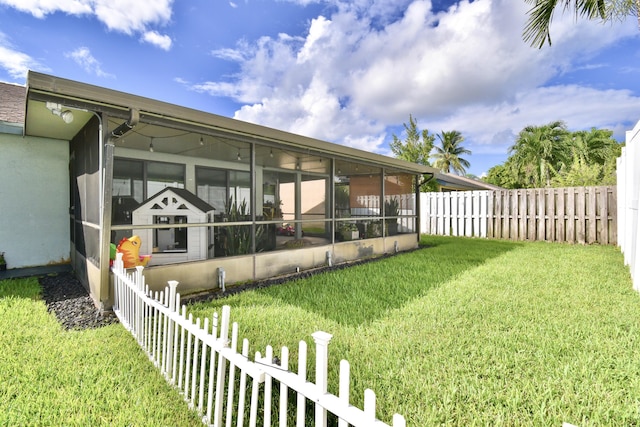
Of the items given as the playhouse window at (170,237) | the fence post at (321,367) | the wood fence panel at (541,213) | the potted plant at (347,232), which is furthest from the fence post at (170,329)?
the wood fence panel at (541,213)

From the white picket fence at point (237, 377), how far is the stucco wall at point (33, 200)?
400 centimetres

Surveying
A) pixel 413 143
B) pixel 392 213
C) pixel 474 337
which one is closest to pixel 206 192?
pixel 392 213

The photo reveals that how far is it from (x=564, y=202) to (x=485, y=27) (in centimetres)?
640

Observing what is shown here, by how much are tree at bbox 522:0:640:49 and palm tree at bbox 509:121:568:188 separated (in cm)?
1753

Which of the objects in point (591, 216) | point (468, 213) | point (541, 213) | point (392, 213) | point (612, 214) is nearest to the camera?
point (392, 213)

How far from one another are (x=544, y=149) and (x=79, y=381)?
28451mm

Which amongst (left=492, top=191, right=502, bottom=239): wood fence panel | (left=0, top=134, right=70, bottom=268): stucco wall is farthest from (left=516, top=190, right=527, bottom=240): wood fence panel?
(left=0, top=134, right=70, bottom=268): stucco wall

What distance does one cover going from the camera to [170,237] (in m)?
4.99

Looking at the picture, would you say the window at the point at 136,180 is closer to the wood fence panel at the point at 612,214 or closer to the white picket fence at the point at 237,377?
the white picket fence at the point at 237,377

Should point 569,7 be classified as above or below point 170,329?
above

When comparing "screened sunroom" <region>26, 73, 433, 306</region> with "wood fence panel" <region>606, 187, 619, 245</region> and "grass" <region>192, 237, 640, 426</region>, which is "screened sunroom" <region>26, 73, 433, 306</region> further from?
"wood fence panel" <region>606, 187, 619, 245</region>

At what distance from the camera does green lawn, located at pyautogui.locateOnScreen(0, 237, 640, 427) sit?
1.96m

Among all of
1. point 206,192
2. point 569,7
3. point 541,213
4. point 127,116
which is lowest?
point 541,213

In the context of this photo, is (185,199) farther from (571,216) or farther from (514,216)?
(571,216)
